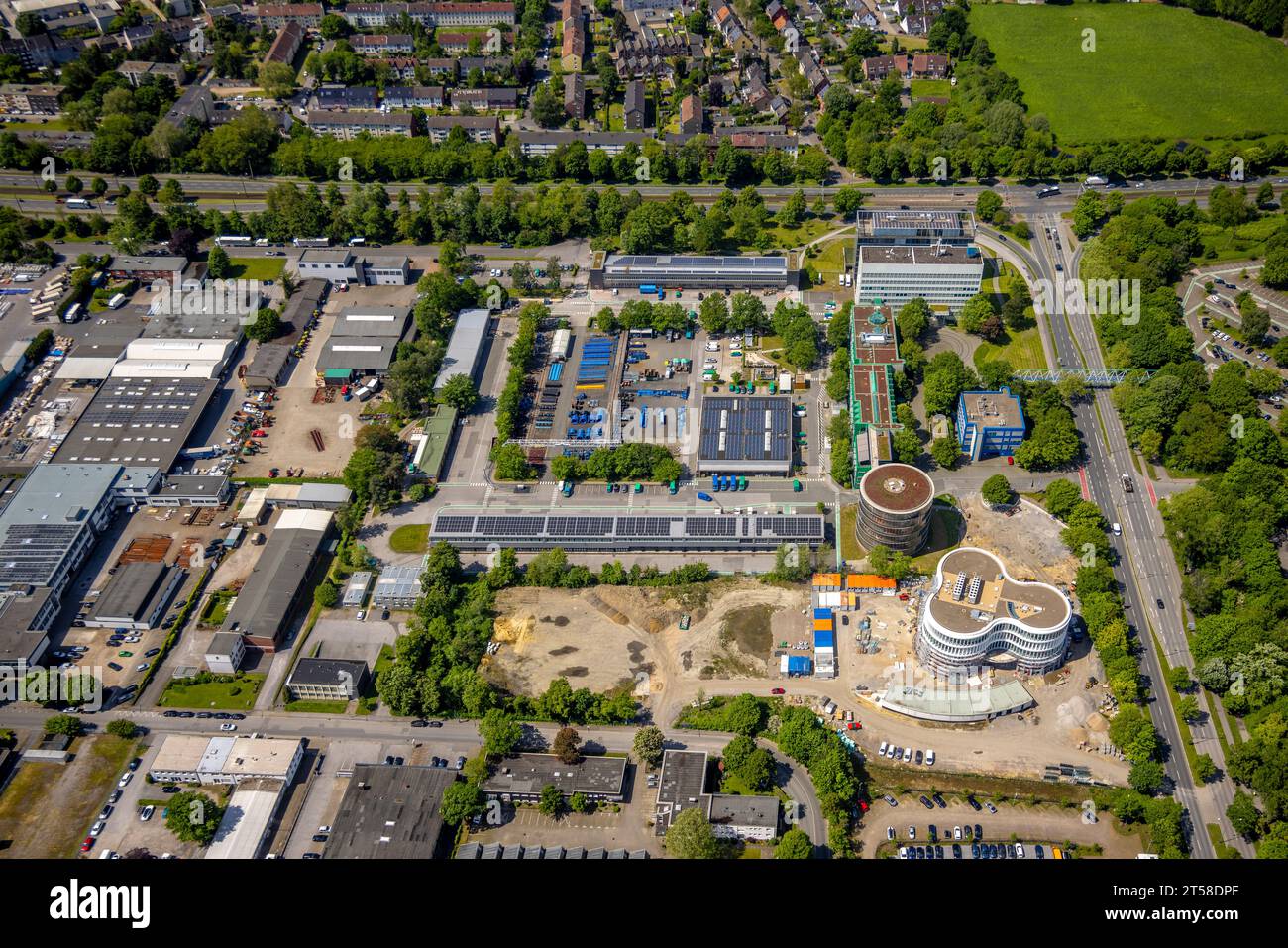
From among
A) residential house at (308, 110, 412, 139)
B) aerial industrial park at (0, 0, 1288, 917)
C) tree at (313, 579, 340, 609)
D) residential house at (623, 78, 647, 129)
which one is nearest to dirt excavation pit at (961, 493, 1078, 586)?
aerial industrial park at (0, 0, 1288, 917)

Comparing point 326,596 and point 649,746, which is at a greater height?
point 649,746

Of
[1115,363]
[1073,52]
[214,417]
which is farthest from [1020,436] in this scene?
[1073,52]

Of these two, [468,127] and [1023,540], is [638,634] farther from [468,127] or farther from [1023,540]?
[468,127]

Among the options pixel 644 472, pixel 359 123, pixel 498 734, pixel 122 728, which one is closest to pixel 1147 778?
pixel 498 734

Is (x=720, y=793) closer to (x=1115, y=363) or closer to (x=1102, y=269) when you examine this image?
(x=1115, y=363)

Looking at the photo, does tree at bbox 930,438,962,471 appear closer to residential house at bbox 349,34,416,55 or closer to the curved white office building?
the curved white office building

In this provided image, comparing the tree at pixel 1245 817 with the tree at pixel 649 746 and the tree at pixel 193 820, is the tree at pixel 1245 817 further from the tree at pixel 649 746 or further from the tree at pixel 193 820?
the tree at pixel 193 820
